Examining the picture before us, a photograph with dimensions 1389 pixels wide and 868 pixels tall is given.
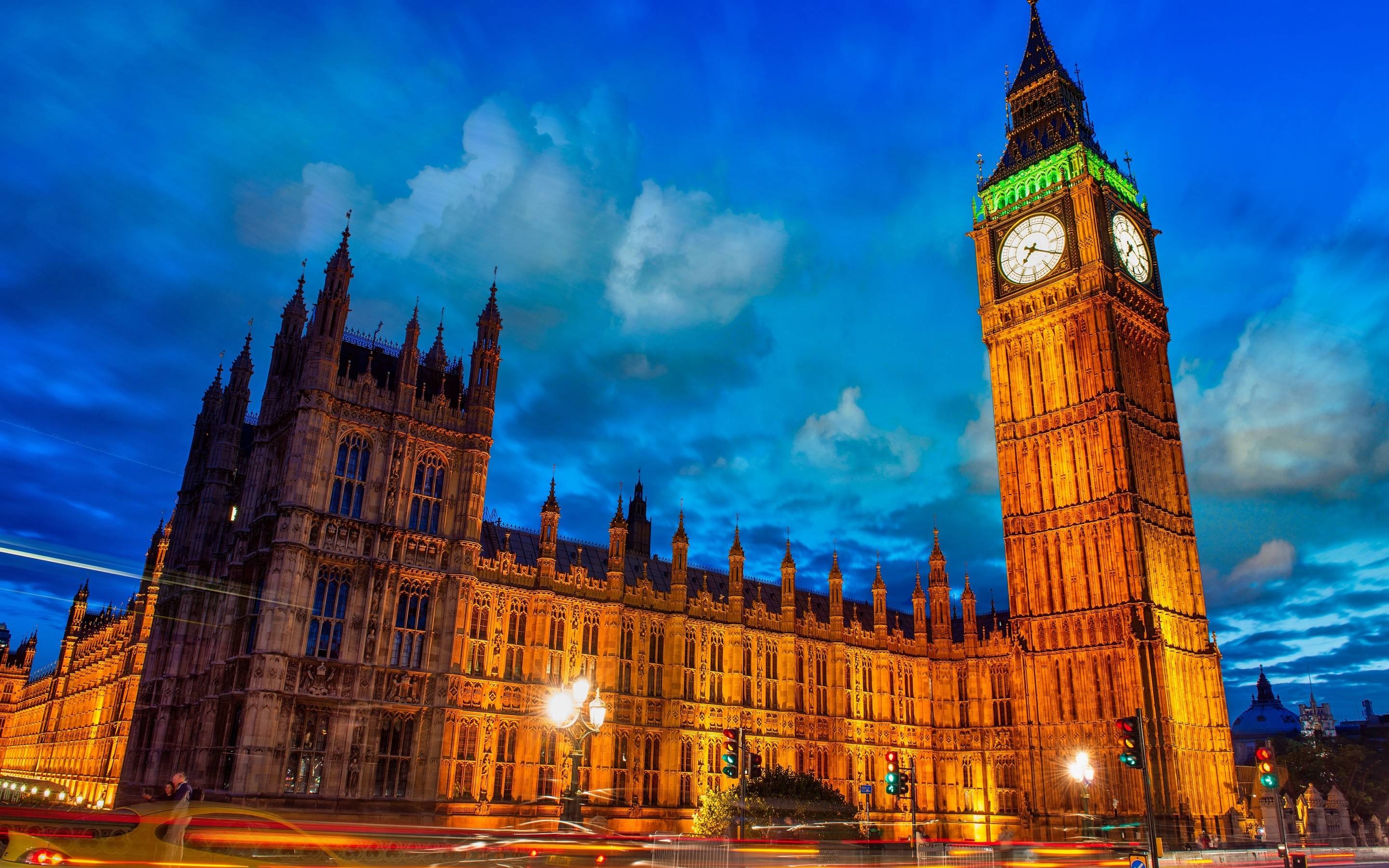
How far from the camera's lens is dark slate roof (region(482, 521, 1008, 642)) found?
5128 cm

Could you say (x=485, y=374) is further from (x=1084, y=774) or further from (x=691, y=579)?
(x=1084, y=774)

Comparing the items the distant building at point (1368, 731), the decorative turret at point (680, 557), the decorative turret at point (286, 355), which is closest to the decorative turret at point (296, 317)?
the decorative turret at point (286, 355)

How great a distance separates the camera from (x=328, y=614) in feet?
131

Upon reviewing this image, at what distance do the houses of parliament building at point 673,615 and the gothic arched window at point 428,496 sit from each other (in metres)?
0.13

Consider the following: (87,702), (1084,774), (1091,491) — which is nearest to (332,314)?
(1084,774)

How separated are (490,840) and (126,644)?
56624 millimetres

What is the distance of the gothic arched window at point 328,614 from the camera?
39.5 metres

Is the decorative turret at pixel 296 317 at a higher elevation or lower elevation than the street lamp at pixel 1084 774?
higher

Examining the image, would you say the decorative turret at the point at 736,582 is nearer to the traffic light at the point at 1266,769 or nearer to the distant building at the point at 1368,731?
the traffic light at the point at 1266,769

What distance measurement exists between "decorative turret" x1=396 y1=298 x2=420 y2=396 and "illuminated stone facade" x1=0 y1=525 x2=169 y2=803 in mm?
31693

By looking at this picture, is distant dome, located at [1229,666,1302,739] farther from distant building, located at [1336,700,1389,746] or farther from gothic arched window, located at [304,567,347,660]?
gothic arched window, located at [304,567,347,660]

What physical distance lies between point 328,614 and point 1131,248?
59.1 meters

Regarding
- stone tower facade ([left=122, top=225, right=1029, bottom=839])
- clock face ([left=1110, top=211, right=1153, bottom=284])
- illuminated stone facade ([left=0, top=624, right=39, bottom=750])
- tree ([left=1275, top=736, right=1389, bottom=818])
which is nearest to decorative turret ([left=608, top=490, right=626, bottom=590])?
stone tower facade ([left=122, top=225, right=1029, bottom=839])

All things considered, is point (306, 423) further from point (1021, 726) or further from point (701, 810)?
point (1021, 726)
